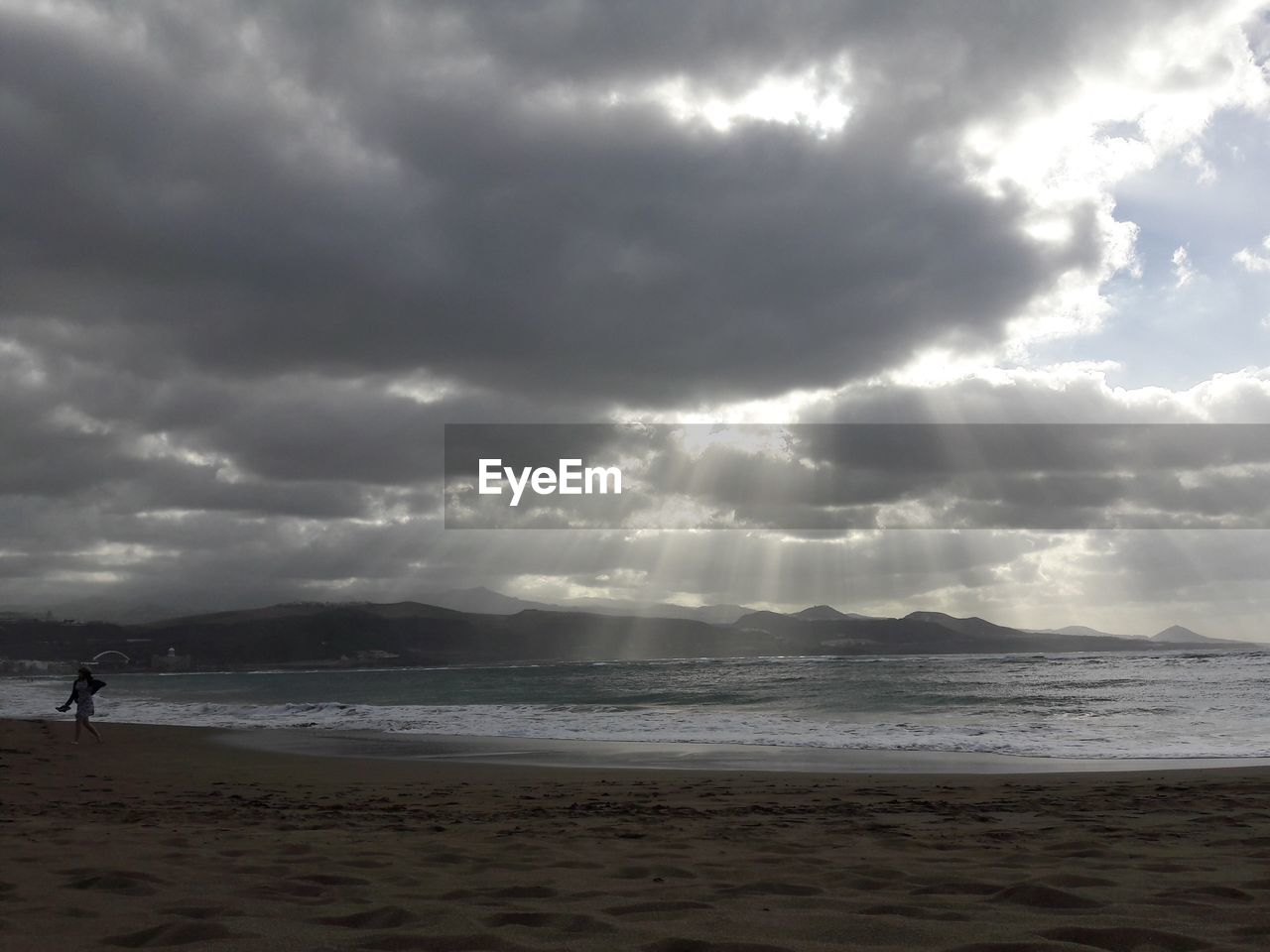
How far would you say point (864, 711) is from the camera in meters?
28.5

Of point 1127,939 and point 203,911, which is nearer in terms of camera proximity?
point 1127,939

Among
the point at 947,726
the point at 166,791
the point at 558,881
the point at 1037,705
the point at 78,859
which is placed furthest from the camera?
the point at 1037,705

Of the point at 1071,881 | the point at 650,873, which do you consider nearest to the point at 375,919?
the point at 650,873

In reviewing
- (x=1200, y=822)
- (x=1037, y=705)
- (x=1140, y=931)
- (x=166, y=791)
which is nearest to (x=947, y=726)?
(x=1037, y=705)

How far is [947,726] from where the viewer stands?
21.9m

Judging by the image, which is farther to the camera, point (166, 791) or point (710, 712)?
point (710, 712)

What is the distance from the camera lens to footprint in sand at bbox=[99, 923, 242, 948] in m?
4.09

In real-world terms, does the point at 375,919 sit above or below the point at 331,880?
above

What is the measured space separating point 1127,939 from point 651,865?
3068 millimetres

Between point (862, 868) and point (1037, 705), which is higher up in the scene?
point (862, 868)

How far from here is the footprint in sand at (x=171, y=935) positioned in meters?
4.09

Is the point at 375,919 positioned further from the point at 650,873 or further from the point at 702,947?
the point at 650,873

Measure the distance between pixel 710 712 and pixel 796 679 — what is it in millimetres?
16761

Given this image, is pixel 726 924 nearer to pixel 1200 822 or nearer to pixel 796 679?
pixel 1200 822
